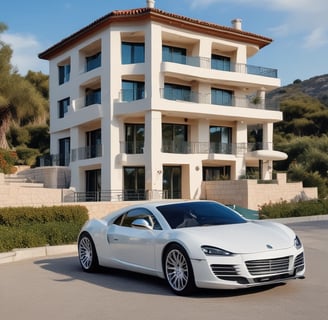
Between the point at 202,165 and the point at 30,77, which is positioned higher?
the point at 30,77

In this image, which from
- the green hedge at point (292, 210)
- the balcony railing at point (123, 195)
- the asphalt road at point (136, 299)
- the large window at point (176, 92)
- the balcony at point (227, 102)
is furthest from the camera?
the balcony at point (227, 102)

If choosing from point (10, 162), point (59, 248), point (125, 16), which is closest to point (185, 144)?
point (125, 16)

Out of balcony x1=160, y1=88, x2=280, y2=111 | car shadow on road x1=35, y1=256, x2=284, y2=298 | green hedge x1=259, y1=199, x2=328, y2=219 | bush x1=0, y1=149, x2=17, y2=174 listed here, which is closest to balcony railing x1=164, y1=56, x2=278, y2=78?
balcony x1=160, y1=88, x2=280, y2=111

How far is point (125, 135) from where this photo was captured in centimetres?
3609

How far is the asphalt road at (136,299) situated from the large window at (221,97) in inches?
1111

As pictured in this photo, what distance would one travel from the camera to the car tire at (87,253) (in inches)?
399

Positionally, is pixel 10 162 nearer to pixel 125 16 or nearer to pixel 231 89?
pixel 125 16

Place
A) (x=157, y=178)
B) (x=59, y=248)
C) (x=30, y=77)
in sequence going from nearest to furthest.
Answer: (x=59, y=248)
(x=157, y=178)
(x=30, y=77)

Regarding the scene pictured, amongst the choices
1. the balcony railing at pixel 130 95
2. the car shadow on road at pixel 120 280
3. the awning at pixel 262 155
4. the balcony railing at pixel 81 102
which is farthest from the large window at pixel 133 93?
the car shadow on road at pixel 120 280

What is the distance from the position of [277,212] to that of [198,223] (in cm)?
1841

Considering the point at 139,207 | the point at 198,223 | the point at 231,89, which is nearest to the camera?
the point at 198,223

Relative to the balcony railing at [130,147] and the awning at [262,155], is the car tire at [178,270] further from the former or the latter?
the awning at [262,155]

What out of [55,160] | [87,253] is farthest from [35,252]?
[55,160]

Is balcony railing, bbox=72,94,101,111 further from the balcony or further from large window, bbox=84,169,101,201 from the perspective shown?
the balcony
